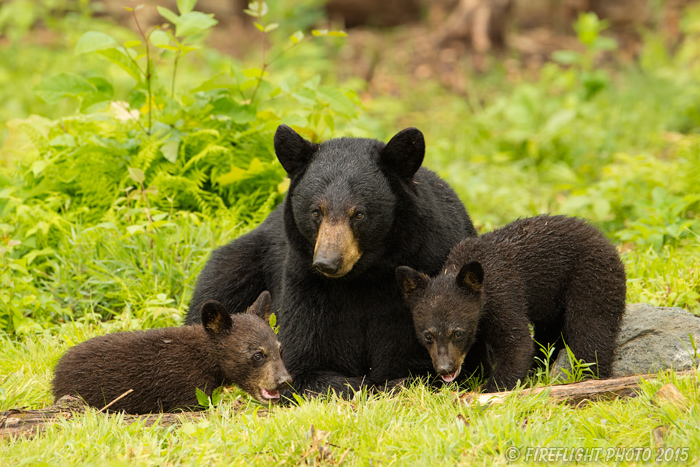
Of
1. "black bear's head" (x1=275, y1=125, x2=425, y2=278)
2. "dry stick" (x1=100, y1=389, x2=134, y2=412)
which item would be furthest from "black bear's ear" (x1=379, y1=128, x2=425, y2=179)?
"dry stick" (x1=100, y1=389, x2=134, y2=412)

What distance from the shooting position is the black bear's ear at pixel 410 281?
430 centimetres

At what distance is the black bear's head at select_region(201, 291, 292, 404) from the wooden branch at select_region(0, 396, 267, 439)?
0.80 feet

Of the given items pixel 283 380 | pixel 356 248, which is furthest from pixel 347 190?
pixel 283 380

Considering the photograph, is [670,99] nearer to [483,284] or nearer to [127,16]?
[483,284]

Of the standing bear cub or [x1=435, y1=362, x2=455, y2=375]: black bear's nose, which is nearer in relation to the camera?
[x1=435, y1=362, x2=455, y2=375]: black bear's nose

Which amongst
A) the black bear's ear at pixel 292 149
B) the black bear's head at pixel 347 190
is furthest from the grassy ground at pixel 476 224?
the black bear's ear at pixel 292 149

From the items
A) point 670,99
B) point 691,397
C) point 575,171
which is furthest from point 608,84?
point 691,397

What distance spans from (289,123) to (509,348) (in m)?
3.16

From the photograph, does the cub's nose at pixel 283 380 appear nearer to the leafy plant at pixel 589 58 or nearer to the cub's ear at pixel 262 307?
the cub's ear at pixel 262 307

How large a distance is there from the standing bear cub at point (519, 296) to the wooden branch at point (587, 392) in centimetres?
23

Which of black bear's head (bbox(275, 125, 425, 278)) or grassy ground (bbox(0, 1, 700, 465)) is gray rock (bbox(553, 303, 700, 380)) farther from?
black bear's head (bbox(275, 125, 425, 278))

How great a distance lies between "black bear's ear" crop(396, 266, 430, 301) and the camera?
4.30 metres

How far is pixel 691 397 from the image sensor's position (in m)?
3.69

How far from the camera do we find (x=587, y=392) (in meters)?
4.06
